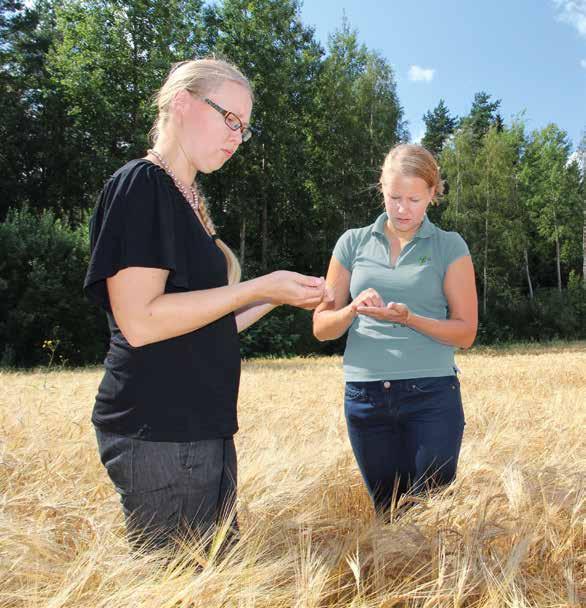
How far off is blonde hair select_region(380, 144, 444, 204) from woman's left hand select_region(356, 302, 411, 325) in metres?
0.58

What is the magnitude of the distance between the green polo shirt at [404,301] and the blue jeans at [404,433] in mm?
59

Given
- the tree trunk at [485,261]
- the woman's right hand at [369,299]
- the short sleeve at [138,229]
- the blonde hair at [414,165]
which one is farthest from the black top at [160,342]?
the tree trunk at [485,261]

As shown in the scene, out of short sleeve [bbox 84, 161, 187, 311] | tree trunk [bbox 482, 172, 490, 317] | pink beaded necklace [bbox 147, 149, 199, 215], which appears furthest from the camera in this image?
tree trunk [bbox 482, 172, 490, 317]

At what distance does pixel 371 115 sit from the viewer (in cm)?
2862

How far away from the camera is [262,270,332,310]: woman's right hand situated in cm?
167

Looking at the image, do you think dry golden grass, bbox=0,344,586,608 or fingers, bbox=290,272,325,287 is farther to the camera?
fingers, bbox=290,272,325,287

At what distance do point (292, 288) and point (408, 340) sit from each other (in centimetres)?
116

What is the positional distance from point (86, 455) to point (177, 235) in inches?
83.4

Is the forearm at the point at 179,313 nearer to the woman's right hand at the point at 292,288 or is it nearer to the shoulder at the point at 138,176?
the woman's right hand at the point at 292,288

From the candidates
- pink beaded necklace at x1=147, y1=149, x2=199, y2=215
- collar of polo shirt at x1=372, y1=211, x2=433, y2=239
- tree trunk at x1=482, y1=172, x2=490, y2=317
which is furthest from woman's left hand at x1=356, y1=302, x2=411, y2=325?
tree trunk at x1=482, y1=172, x2=490, y2=317

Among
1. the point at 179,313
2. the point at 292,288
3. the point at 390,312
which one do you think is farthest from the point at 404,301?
the point at 179,313

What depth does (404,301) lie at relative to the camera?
2812 millimetres

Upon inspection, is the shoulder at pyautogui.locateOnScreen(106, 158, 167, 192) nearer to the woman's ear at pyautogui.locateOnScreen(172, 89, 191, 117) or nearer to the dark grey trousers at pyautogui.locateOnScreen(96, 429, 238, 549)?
the woman's ear at pyautogui.locateOnScreen(172, 89, 191, 117)

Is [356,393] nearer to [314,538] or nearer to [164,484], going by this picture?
[314,538]
